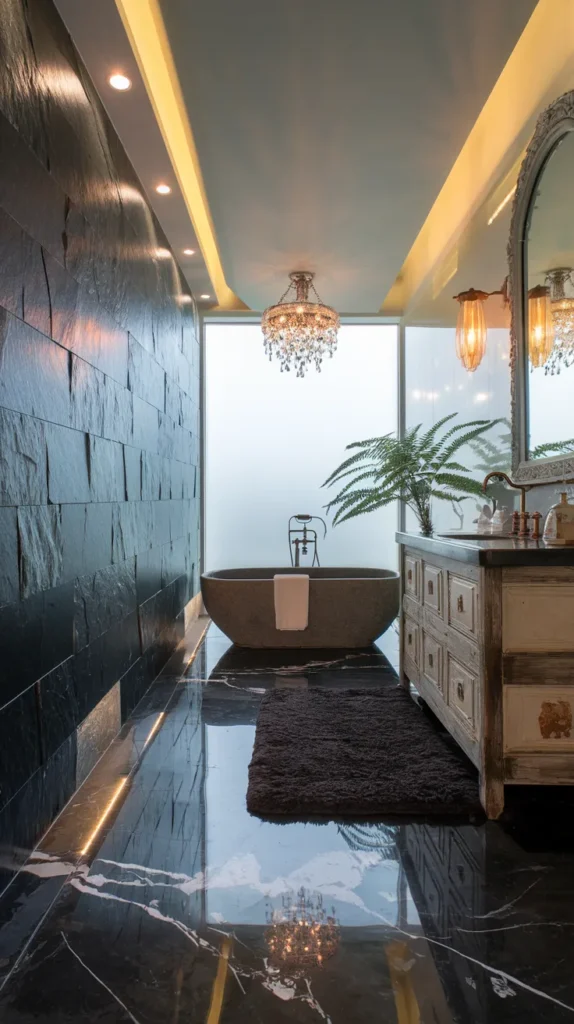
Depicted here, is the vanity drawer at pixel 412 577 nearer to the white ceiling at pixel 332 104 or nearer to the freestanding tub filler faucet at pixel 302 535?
the white ceiling at pixel 332 104

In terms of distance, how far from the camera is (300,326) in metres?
4.54

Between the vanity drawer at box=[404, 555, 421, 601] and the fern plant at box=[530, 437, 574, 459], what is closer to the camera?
the fern plant at box=[530, 437, 574, 459]

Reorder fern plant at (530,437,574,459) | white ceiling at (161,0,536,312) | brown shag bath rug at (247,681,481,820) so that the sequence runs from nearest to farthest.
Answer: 1. brown shag bath rug at (247,681,481,820)
2. white ceiling at (161,0,536,312)
3. fern plant at (530,437,574,459)

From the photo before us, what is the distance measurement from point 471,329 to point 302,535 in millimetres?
2535

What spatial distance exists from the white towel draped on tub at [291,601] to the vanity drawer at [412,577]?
1.00 meters

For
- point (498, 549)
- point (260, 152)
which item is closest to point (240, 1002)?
point (498, 549)

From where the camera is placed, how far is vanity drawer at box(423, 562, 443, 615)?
257 centimetres

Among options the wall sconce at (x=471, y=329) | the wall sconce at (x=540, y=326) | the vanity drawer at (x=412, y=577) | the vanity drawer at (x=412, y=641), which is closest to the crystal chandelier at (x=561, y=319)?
the wall sconce at (x=540, y=326)

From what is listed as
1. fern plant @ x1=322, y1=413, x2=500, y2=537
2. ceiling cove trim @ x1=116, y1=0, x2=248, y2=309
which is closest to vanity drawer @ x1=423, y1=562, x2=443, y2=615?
fern plant @ x1=322, y1=413, x2=500, y2=537

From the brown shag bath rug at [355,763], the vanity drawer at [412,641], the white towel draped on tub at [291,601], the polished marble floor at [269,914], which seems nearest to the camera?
the polished marble floor at [269,914]

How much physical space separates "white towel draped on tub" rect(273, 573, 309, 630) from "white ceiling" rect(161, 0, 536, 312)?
6.57ft

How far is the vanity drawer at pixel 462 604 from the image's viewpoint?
2098 mm

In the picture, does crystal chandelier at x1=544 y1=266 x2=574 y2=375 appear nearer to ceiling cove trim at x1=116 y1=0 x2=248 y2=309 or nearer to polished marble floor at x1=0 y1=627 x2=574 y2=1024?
polished marble floor at x1=0 y1=627 x2=574 y2=1024

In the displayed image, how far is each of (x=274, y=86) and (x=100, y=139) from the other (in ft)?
2.25
